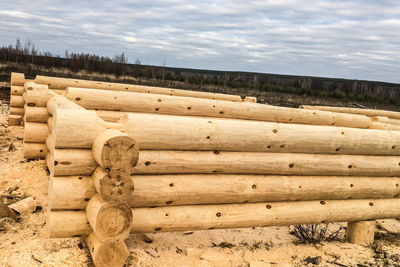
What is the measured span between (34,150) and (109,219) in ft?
15.9

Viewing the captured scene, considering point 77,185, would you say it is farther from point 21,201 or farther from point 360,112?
point 360,112

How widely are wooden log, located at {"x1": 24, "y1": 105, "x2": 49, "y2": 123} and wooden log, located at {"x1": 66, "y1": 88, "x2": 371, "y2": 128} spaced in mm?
951

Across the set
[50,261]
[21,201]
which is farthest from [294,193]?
[21,201]

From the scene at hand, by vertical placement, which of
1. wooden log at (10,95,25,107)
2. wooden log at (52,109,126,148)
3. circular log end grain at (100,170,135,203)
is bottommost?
circular log end grain at (100,170,135,203)

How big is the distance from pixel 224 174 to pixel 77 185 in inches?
65.5

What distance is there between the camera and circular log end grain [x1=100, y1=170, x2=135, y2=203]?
130 inches

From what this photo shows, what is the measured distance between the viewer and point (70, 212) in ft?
11.8

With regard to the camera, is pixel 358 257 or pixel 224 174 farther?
pixel 358 257

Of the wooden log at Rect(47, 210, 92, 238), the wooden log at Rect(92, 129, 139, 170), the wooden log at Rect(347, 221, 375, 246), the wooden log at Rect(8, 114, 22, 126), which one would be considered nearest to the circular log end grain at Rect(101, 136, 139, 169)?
the wooden log at Rect(92, 129, 139, 170)

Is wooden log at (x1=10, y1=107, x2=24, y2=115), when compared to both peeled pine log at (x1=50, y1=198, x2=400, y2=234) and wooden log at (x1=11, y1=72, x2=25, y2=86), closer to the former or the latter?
wooden log at (x1=11, y1=72, x2=25, y2=86)

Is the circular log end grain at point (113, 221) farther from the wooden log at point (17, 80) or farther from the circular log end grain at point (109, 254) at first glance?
the wooden log at point (17, 80)

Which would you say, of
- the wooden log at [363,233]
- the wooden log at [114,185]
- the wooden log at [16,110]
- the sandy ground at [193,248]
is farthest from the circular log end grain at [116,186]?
the wooden log at [16,110]

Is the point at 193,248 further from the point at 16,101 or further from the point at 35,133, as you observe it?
the point at 16,101

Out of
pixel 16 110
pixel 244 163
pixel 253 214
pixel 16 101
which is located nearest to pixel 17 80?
pixel 16 101
